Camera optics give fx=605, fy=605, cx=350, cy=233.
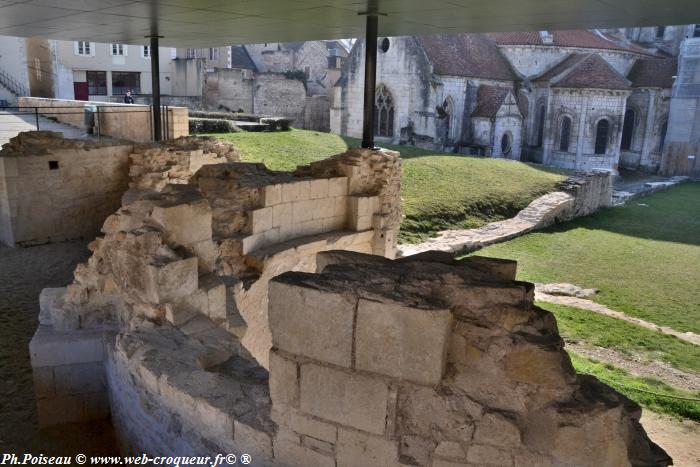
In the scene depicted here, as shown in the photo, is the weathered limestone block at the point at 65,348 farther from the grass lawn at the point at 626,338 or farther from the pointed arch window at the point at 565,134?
the pointed arch window at the point at 565,134

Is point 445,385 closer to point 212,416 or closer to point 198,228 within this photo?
point 212,416

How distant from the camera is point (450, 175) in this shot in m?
21.8

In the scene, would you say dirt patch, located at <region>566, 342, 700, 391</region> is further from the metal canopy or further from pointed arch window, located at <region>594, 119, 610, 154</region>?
pointed arch window, located at <region>594, 119, 610, 154</region>

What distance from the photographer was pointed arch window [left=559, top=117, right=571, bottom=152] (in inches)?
1379

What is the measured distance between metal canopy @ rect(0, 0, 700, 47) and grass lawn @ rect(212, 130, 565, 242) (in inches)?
246

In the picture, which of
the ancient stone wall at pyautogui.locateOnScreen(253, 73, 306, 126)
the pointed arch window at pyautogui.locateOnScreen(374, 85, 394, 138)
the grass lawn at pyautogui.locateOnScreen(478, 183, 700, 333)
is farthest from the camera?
the ancient stone wall at pyautogui.locateOnScreen(253, 73, 306, 126)

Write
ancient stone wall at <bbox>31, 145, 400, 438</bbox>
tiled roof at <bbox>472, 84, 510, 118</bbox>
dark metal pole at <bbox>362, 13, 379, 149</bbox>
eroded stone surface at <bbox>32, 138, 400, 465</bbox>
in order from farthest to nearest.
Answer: tiled roof at <bbox>472, 84, 510, 118</bbox>, dark metal pole at <bbox>362, 13, 379, 149</bbox>, ancient stone wall at <bbox>31, 145, 400, 438</bbox>, eroded stone surface at <bbox>32, 138, 400, 465</bbox>

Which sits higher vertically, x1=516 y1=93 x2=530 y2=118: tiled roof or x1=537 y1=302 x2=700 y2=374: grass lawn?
x1=516 y1=93 x2=530 y2=118: tiled roof

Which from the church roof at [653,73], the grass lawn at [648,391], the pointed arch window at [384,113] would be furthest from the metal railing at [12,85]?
the church roof at [653,73]

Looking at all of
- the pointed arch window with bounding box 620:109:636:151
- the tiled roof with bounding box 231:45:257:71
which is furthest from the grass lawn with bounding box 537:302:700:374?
the tiled roof with bounding box 231:45:257:71

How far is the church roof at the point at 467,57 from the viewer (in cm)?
3331

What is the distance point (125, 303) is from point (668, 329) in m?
9.84

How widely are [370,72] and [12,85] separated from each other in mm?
25746

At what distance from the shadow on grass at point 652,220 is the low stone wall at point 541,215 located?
0.40m
